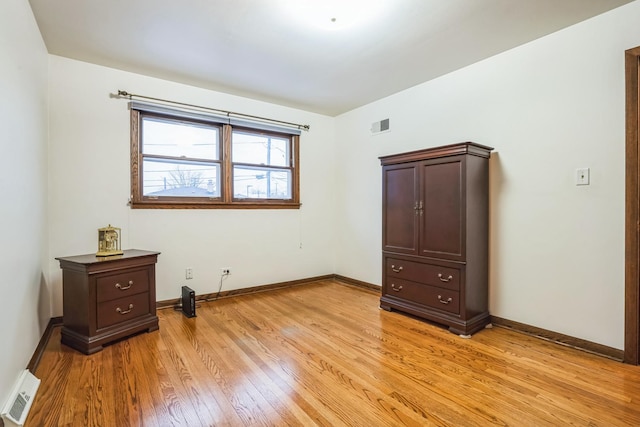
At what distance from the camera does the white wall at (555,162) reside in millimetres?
2246

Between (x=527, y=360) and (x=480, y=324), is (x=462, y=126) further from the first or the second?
(x=527, y=360)

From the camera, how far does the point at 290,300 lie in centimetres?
370

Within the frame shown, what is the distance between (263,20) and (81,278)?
7.80 ft

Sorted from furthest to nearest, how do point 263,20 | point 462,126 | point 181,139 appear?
point 181,139, point 462,126, point 263,20

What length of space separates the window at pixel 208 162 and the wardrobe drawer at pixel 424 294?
6.03 ft

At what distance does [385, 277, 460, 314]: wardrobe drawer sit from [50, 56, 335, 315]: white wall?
161 centimetres

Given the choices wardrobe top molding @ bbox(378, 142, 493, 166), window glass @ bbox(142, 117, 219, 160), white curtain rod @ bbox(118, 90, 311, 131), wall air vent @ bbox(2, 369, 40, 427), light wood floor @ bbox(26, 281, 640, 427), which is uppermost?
white curtain rod @ bbox(118, 90, 311, 131)

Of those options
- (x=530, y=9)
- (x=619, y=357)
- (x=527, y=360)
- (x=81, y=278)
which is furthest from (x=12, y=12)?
(x=619, y=357)

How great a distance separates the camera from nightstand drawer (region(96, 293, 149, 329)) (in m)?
2.41

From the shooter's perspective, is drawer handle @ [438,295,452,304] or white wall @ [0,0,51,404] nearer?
white wall @ [0,0,51,404]

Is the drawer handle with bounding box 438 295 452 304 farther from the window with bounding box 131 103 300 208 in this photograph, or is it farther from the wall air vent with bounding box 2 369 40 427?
the wall air vent with bounding box 2 369 40 427

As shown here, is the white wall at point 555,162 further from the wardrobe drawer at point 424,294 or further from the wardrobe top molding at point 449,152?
the wardrobe drawer at point 424,294

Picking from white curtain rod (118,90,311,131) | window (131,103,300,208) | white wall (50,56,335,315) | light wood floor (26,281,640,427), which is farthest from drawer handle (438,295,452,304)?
white curtain rod (118,90,311,131)

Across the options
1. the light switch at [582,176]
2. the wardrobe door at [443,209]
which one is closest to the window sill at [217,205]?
the wardrobe door at [443,209]
